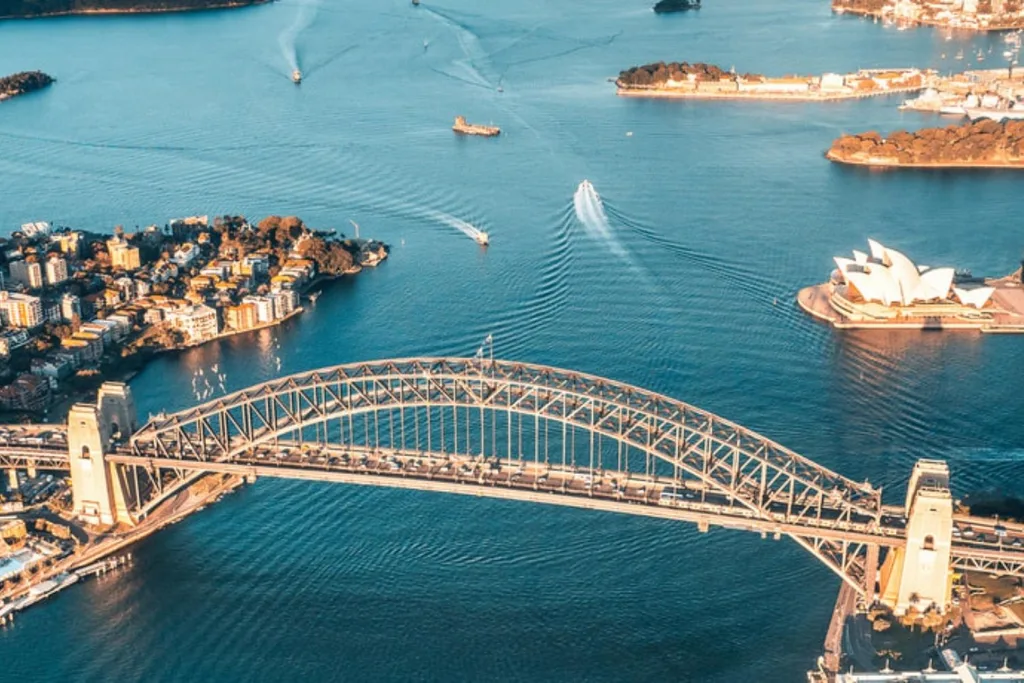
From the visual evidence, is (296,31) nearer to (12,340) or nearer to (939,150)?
(939,150)

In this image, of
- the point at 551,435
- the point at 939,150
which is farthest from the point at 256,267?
the point at 939,150

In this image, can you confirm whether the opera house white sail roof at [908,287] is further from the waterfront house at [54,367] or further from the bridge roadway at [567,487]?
the waterfront house at [54,367]

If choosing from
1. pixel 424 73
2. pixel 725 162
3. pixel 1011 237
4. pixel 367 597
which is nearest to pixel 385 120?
pixel 424 73

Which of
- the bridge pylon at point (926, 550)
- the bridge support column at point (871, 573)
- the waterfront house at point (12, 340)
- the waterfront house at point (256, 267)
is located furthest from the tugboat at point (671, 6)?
the bridge support column at point (871, 573)

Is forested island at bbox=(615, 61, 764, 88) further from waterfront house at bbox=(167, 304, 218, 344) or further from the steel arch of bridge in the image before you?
the steel arch of bridge

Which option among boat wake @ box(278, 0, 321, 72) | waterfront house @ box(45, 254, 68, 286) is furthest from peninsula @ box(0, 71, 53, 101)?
waterfront house @ box(45, 254, 68, 286)

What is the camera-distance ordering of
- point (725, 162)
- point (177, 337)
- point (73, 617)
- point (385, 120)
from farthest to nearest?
point (385, 120)
point (725, 162)
point (177, 337)
point (73, 617)

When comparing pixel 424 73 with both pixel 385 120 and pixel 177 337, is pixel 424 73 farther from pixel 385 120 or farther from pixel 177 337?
pixel 177 337
